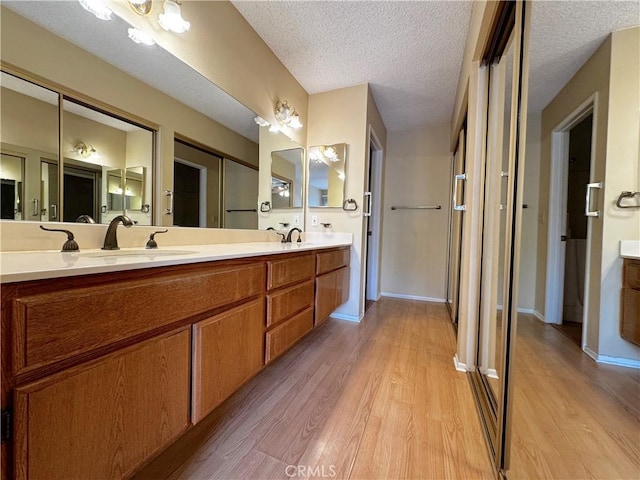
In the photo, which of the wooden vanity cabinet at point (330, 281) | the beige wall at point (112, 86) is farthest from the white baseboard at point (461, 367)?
the beige wall at point (112, 86)

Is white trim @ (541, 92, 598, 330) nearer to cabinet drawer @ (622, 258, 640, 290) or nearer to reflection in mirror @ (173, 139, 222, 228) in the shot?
cabinet drawer @ (622, 258, 640, 290)

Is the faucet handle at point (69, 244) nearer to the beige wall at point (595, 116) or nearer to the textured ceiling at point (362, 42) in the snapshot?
the textured ceiling at point (362, 42)

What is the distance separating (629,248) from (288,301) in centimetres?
233

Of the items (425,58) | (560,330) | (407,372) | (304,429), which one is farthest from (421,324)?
(425,58)

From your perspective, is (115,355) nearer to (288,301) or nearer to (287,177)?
(288,301)

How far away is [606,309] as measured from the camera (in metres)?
1.77

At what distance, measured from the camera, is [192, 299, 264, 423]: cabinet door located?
2.95 ft

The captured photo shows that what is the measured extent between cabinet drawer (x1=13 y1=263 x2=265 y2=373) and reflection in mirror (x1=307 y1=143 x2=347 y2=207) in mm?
1805

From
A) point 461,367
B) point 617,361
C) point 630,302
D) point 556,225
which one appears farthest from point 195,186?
point 556,225

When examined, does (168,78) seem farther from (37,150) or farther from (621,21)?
(621,21)

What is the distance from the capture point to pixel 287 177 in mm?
2463

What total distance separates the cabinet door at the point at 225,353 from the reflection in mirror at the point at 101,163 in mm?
721

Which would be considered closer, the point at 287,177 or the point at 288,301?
the point at 288,301

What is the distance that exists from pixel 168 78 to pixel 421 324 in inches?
111
